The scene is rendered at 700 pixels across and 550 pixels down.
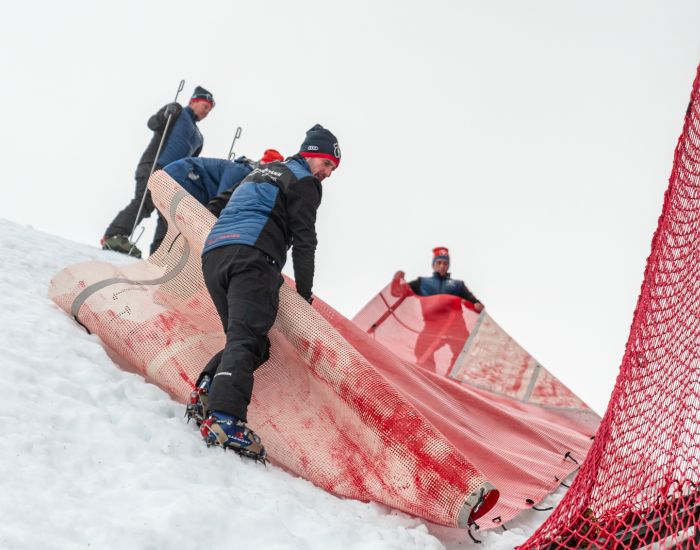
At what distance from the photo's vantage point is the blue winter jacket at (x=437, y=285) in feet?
26.9

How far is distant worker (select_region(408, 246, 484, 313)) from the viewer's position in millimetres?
8234

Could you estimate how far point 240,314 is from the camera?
326 centimetres

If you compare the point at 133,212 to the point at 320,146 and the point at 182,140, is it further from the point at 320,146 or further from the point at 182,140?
the point at 320,146

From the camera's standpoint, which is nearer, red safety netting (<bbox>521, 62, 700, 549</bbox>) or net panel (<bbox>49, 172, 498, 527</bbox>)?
red safety netting (<bbox>521, 62, 700, 549</bbox>)

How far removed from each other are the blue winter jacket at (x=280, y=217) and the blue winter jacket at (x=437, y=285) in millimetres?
4716

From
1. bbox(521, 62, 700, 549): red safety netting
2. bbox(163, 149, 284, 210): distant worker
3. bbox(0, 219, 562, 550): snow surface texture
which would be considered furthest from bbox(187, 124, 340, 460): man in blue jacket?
bbox(163, 149, 284, 210): distant worker

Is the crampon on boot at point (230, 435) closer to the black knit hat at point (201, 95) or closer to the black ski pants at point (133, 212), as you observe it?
the black ski pants at point (133, 212)

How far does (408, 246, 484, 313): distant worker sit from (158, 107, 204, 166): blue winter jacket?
111 inches

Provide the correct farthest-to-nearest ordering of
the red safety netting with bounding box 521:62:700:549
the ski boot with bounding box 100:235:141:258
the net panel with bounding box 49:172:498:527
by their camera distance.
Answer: the ski boot with bounding box 100:235:141:258 → the net panel with bounding box 49:172:498:527 → the red safety netting with bounding box 521:62:700:549

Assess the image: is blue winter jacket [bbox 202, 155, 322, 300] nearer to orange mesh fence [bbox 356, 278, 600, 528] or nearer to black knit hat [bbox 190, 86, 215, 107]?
orange mesh fence [bbox 356, 278, 600, 528]

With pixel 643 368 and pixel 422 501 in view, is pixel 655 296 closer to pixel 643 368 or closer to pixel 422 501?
pixel 643 368

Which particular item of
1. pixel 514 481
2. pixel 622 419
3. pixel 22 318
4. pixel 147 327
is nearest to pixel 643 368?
pixel 622 419

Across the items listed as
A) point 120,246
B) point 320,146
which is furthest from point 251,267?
point 120,246

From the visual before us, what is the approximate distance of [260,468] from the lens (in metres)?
3.02
